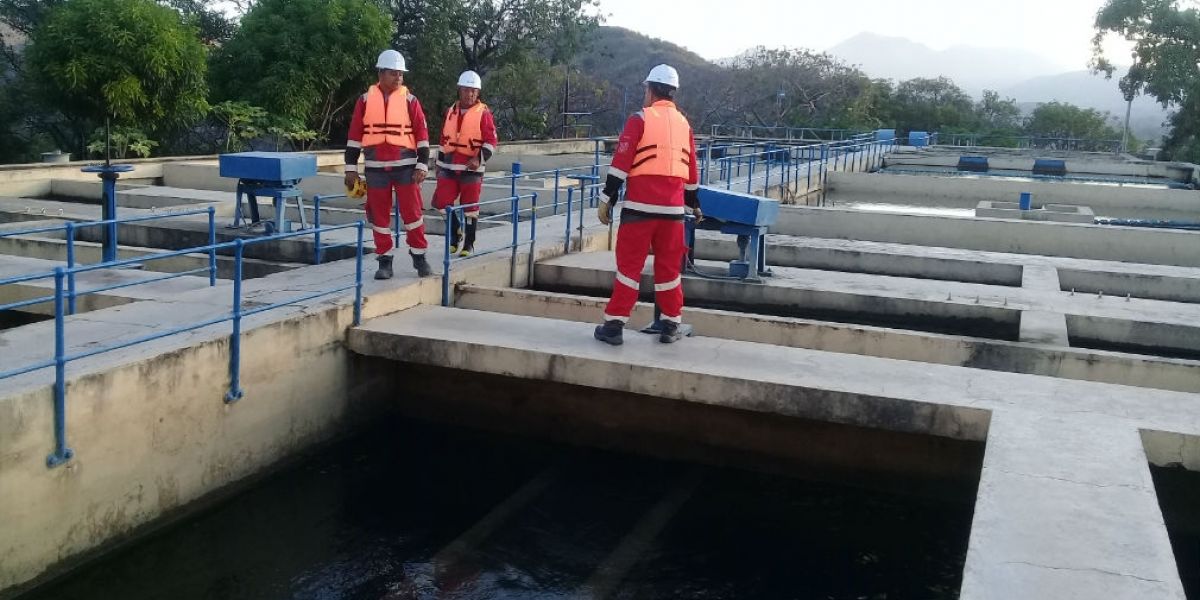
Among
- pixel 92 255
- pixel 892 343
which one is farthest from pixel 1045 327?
pixel 92 255

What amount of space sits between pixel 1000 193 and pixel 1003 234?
8939 mm

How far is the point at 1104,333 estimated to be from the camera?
858 cm

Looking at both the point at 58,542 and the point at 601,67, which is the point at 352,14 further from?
the point at 601,67

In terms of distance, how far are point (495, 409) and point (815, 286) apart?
10.6 feet

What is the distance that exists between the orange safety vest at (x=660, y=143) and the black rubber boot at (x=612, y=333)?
3.46 feet

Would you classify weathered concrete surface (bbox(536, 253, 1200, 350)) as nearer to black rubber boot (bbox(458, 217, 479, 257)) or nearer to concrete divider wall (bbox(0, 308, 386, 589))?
black rubber boot (bbox(458, 217, 479, 257))

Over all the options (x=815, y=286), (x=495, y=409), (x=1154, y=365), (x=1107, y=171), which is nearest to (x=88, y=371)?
(x=495, y=409)

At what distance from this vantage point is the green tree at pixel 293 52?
24625 millimetres

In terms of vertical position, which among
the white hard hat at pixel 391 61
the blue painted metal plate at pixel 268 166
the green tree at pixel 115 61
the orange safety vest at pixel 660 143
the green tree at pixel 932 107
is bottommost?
the blue painted metal plate at pixel 268 166

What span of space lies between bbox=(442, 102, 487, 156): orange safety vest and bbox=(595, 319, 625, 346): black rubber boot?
3290 mm

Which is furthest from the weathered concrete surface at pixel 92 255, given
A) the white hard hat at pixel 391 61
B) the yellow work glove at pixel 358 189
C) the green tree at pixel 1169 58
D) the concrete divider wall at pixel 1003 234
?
the green tree at pixel 1169 58

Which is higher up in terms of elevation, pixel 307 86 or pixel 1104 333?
pixel 307 86

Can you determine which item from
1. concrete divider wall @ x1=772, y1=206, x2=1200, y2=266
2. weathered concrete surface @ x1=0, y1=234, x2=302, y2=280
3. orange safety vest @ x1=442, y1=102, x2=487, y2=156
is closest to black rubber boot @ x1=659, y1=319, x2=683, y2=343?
orange safety vest @ x1=442, y1=102, x2=487, y2=156

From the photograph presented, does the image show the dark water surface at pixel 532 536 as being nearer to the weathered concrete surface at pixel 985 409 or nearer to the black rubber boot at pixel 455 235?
the weathered concrete surface at pixel 985 409
